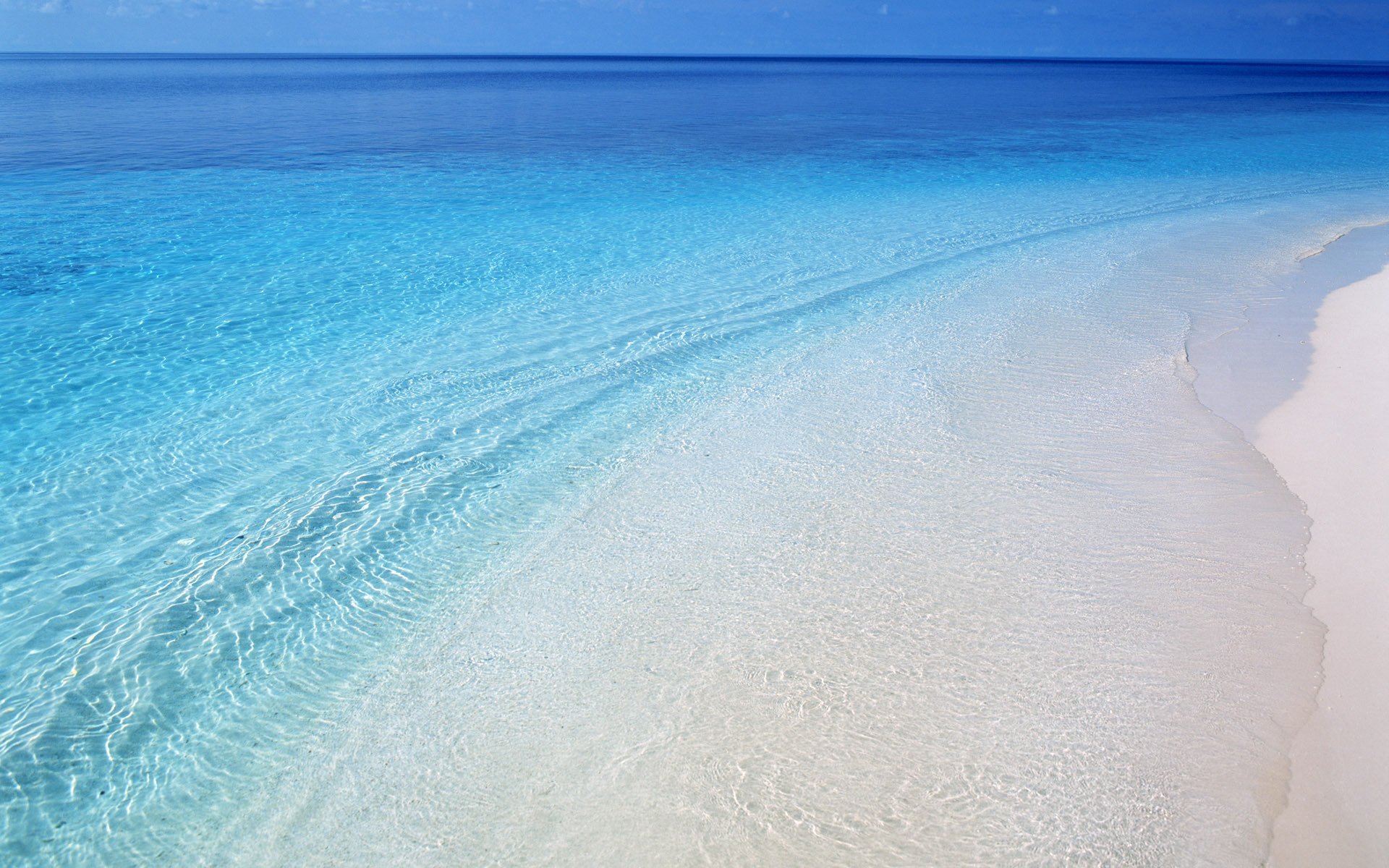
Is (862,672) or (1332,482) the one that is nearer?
(862,672)

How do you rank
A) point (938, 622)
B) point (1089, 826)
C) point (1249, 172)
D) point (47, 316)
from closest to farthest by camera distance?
point (1089, 826), point (938, 622), point (47, 316), point (1249, 172)

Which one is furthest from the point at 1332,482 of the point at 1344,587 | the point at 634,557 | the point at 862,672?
the point at 634,557

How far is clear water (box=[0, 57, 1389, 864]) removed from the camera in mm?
3074

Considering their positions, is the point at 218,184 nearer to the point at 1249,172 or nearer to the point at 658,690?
the point at 658,690

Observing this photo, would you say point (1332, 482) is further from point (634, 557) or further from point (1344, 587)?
point (634, 557)

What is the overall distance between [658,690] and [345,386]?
420 centimetres

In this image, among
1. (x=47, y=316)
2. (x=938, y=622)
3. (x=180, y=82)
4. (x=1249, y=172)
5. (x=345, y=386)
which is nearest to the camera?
(x=938, y=622)

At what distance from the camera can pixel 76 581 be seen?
14.2ft

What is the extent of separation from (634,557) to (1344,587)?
10.9 ft

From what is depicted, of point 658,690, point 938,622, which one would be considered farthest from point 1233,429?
point 658,690

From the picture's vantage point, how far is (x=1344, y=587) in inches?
163

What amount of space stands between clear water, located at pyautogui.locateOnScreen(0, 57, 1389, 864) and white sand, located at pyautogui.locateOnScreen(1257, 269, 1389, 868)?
4.8 inches

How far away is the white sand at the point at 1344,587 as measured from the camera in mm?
2889

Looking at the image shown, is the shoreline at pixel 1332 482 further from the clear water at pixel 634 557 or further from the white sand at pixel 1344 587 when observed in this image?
the clear water at pixel 634 557
